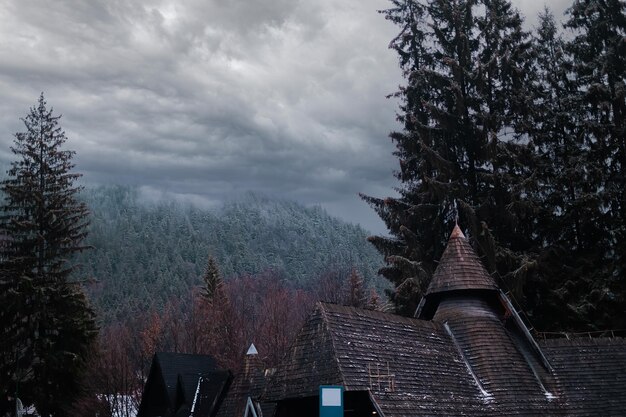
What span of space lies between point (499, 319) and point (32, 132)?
27720 mm

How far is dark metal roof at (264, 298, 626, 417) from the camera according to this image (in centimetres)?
1908

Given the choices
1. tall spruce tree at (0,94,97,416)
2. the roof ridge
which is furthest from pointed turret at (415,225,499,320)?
tall spruce tree at (0,94,97,416)

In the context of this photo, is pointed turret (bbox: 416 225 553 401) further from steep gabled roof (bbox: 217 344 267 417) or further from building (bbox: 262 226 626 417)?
steep gabled roof (bbox: 217 344 267 417)

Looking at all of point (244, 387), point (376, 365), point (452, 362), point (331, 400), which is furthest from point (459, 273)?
point (331, 400)

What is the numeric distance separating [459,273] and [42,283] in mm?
22289

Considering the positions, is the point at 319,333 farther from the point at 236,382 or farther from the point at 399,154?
the point at 399,154

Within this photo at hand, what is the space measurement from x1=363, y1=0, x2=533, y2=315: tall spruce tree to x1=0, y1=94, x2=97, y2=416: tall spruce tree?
16269 millimetres

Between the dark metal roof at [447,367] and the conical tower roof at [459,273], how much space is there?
73 cm

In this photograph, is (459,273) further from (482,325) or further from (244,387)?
(244,387)

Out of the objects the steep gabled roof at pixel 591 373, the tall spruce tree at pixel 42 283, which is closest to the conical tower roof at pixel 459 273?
the steep gabled roof at pixel 591 373

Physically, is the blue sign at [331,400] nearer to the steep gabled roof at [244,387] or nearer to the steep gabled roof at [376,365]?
the steep gabled roof at [376,365]

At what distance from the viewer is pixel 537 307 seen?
115 ft

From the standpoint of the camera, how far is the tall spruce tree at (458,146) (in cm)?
3459

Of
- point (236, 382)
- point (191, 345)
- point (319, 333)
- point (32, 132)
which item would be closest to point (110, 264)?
point (191, 345)
